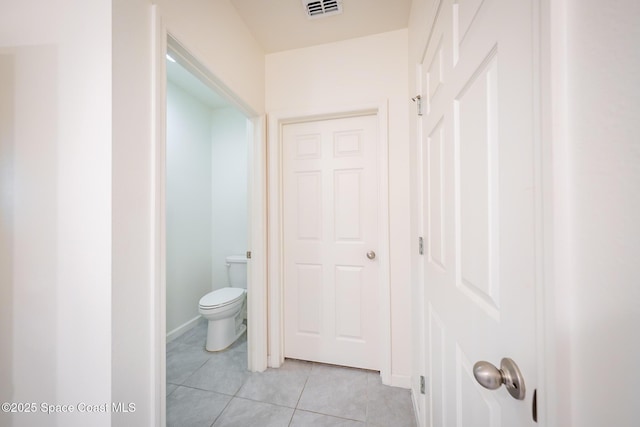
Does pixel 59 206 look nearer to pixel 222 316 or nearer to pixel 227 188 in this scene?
pixel 222 316

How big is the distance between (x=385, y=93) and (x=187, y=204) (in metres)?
2.27

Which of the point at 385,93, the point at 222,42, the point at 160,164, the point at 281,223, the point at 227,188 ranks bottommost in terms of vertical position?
the point at 281,223

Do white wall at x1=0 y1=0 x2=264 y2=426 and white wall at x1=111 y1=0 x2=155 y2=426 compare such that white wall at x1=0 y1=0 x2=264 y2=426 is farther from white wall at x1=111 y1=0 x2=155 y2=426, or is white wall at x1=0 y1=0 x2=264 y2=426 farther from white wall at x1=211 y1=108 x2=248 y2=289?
white wall at x1=211 y1=108 x2=248 y2=289

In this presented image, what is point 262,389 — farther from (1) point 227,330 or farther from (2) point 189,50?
(2) point 189,50

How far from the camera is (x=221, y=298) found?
203cm

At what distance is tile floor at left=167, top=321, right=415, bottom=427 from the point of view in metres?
1.29

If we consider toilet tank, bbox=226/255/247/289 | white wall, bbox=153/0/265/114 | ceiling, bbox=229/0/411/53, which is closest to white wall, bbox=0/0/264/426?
white wall, bbox=153/0/265/114

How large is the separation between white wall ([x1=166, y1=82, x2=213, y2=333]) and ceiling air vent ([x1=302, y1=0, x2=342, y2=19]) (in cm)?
165

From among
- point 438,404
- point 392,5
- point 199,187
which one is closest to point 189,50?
point 392,5

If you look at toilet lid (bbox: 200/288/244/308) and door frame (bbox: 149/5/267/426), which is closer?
door frame (bbox: 149/5/267/426)

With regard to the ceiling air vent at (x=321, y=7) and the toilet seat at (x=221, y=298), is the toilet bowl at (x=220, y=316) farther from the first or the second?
the ceiling air vent at (x=321, y=7)

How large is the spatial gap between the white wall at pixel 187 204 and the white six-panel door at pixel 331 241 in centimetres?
128

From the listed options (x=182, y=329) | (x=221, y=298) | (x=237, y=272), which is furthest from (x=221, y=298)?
(x=182, y=329)

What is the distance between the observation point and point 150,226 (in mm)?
863
